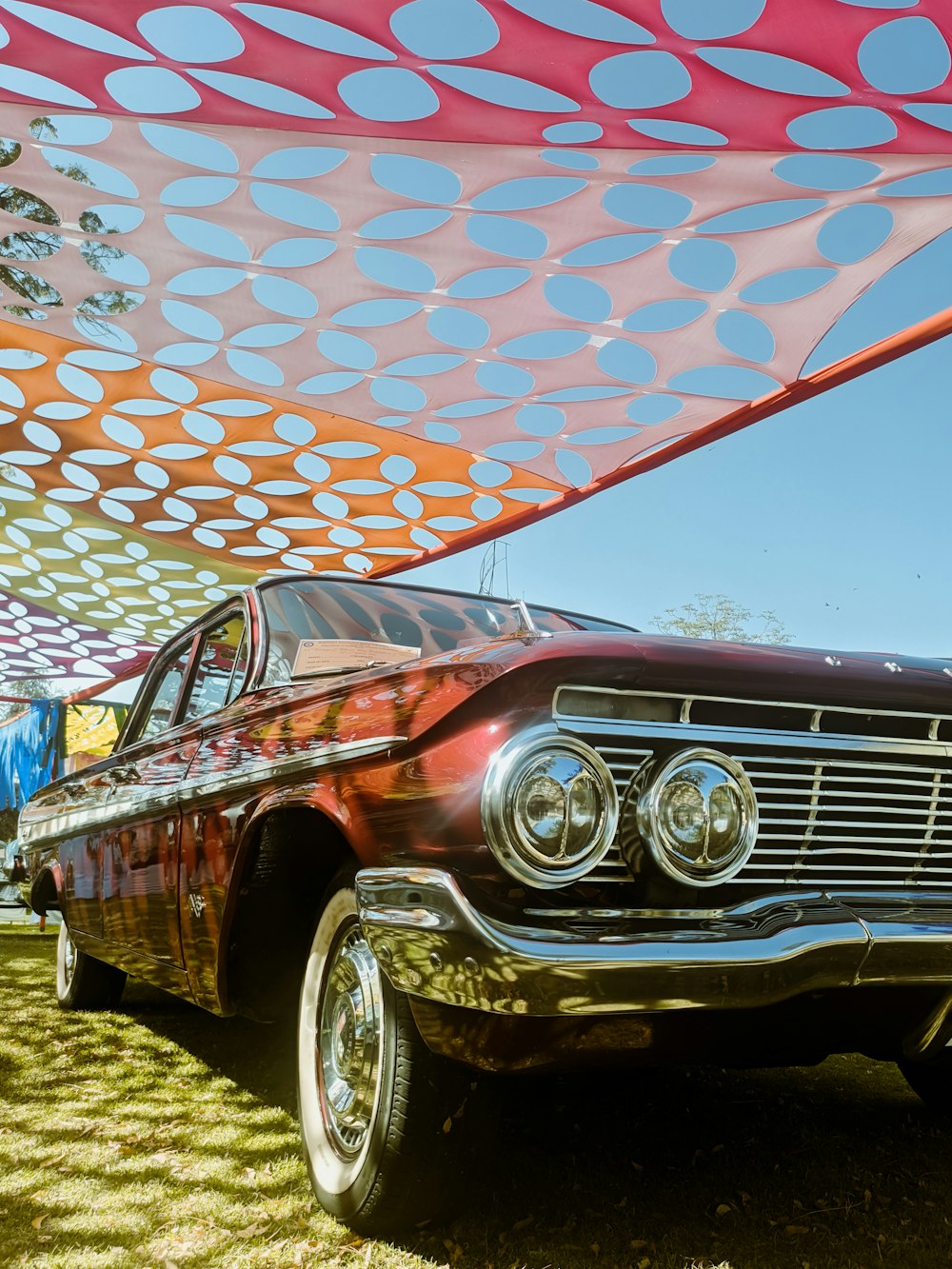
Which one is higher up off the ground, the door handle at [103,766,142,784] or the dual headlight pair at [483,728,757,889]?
the dual headlight pair at [483,728,757,889]

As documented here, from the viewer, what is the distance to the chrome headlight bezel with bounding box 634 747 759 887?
1.86 meters

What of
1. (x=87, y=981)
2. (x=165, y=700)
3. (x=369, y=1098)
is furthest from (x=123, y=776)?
(x=369, y=1098)

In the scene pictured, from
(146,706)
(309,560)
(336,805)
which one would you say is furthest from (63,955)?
(309,560)

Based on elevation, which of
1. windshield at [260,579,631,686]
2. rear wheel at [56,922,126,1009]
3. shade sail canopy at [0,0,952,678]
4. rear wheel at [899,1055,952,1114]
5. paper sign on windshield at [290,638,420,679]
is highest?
shade sail canopy at [0,0,952,678]

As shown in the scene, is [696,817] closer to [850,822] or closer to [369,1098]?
[850,822]

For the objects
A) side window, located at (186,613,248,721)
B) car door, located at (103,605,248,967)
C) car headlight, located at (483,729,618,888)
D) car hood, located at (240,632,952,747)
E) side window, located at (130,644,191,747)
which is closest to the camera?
car headlight, located at (483,729,618,888)

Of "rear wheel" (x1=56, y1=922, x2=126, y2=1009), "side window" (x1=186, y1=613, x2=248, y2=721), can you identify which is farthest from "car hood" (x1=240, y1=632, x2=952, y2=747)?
"rear wheel" (x1=56, y1=922, x2=126, y2=1009)

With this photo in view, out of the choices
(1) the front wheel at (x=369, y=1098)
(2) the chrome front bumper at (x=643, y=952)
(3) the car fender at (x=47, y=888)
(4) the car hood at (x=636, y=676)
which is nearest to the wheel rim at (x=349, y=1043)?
(1) the front wheel at (x=369, y=1098)

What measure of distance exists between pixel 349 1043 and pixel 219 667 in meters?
1.86

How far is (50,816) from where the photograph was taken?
5.11m

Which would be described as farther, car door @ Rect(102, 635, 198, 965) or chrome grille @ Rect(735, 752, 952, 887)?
car door @ Rect(102, 635, 198, 965)

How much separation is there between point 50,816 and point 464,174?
6314mm

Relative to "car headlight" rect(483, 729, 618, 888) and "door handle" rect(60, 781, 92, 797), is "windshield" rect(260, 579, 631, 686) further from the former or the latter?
"door handle" rect(60, 781, 92, 797)

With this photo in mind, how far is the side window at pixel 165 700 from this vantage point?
14.5ft
